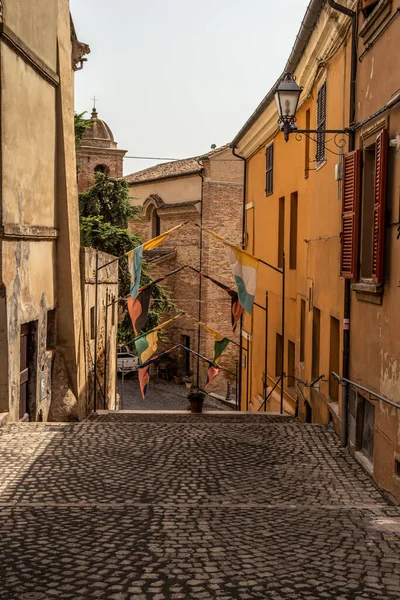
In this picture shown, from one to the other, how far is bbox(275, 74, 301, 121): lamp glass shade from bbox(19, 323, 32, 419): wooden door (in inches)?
235

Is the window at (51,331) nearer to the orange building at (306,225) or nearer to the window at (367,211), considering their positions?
the orange building at (306,225)

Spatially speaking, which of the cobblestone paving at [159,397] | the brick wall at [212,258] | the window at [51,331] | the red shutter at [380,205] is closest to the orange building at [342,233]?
the red shutter at [380,205]

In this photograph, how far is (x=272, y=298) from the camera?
19625mm

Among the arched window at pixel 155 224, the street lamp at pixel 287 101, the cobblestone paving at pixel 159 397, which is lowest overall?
the cobblestone paving at pixel 159 397

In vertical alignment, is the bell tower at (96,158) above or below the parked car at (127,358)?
above

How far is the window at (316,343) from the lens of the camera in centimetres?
1364

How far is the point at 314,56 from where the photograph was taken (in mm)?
13508

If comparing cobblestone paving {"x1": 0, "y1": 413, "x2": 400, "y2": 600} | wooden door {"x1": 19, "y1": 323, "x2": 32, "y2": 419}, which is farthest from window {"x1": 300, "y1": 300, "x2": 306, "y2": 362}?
wooden door {"x1": 19, "y1": 323, "x2": 32, "y2": 419}

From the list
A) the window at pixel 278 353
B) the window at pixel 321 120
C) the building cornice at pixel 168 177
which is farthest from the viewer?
the building cornice at pixel 168 177

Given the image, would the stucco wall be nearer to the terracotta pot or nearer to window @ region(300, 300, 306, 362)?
window @ region(300, 300, 306, 362)

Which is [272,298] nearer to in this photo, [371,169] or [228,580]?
[371,169]

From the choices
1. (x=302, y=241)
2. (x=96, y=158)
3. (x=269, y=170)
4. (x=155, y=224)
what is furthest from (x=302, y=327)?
(x=96, y=158)

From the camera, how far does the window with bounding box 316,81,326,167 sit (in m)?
13.1

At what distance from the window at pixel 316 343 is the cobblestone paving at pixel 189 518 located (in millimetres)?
2235
